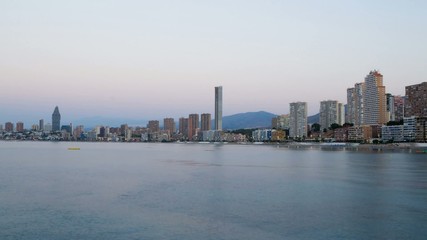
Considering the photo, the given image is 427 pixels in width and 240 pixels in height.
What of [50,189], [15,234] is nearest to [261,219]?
[15,234]

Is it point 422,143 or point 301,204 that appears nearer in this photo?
point 301,204

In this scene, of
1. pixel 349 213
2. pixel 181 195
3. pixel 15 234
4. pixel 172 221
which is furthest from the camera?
pixel 181 195

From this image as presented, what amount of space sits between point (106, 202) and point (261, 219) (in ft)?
36.7

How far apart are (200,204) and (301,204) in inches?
267

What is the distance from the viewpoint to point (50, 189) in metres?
33.8

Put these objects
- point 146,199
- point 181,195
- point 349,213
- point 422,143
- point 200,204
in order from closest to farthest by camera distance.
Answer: point 349,213
point 200,204
point 146,199
point 181,195
point 422,143

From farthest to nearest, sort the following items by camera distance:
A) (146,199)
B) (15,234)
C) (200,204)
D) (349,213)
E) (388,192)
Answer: (388,192) < (146,199) < (200,204) < (349,213) < (15,234)

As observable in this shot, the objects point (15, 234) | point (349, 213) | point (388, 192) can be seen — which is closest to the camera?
point (15, 234)

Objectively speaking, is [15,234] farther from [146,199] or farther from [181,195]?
[181,195]

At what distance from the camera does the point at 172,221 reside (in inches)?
869

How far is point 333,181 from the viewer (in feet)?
138

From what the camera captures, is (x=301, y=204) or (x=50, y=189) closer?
(x=301, y=204)

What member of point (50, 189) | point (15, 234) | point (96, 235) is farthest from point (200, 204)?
point (50, 189)

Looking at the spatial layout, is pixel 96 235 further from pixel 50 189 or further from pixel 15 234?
pixel 50 189
